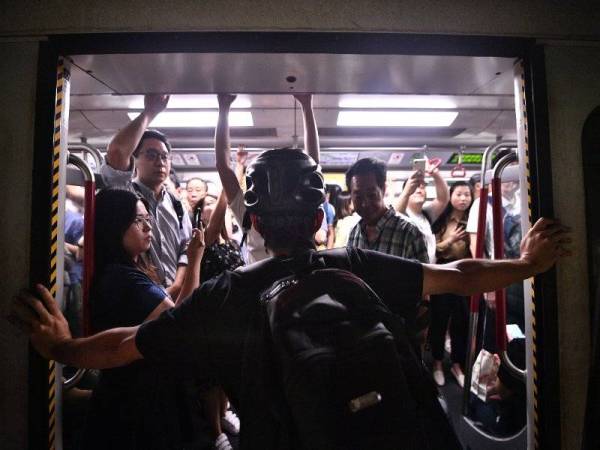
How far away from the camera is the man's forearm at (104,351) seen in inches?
51.5

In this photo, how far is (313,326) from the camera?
997mm

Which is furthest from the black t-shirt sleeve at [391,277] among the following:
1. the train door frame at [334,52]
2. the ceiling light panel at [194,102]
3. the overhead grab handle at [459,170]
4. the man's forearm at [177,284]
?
the overhead grab handle at [459,170]

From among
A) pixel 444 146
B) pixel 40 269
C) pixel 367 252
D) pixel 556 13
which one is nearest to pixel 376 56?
pixel 556 13

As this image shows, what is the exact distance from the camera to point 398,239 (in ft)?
8.77

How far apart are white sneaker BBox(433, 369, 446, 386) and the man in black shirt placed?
2687 millimetres

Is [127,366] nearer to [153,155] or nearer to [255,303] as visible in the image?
[255,303]

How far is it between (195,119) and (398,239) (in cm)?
218

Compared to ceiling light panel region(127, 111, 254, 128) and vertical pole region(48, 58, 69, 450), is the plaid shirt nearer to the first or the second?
ceiling light panel region(127, 111, 254, 128)

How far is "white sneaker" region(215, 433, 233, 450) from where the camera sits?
271 centimetres

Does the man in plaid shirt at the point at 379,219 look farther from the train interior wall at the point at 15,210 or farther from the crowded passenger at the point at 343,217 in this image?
the train interior wall at the point at 15,210

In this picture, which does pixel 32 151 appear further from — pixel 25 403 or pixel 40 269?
pixel 25 403

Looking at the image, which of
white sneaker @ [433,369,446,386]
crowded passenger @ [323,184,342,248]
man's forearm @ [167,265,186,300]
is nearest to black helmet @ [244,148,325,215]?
man's forearm @ [167,265,186,300]

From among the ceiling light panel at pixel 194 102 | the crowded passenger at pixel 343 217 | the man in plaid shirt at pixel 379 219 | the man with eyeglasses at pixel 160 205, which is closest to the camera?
the man with eyeglasses at pixel 160 205

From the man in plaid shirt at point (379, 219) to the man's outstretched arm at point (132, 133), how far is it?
1475 mm
